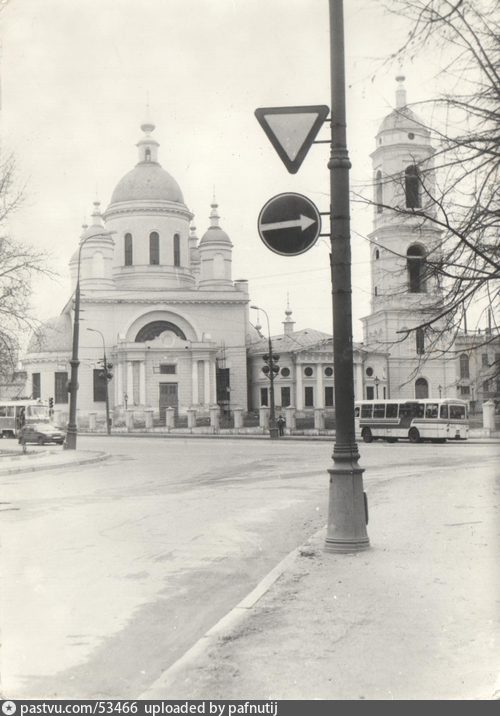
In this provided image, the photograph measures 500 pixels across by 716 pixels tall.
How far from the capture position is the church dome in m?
73.6

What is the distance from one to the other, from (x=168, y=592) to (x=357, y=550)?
206cm

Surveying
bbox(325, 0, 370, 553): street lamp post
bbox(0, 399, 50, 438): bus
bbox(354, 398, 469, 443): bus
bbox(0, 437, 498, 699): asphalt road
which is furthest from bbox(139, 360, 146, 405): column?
bbox(325, 0, 370, 553): street lamp post

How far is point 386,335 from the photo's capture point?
67.2 m

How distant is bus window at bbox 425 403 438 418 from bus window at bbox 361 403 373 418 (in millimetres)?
3619

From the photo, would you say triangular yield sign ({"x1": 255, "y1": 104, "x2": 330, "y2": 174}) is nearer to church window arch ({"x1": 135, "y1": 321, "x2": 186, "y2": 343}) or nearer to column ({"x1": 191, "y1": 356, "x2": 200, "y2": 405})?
column ({"x1": 191, "y1": 356, "x2": 200, "y2": 405})

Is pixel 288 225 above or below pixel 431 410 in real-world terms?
above

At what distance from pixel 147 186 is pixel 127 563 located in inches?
2647

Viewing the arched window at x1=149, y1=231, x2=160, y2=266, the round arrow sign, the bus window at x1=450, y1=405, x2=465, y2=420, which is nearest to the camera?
the round arrow sign

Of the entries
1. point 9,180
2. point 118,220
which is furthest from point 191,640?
point 118,220

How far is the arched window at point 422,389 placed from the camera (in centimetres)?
6900

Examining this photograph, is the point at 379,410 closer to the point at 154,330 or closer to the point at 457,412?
the point at 457,412

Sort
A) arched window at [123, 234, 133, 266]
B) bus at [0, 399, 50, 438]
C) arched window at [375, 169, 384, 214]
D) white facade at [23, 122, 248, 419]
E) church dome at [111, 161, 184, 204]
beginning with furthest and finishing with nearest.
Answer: arched window at [123, 234, 133, 266]
church dome at [111, 161, 184, 204]
white facade at [23, 122, 248, 419]
bus at [0, 399, 50, 438]
arched window at [375, 169, 384, 214]

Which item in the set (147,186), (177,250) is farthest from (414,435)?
(147,186)

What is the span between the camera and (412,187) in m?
8.04
